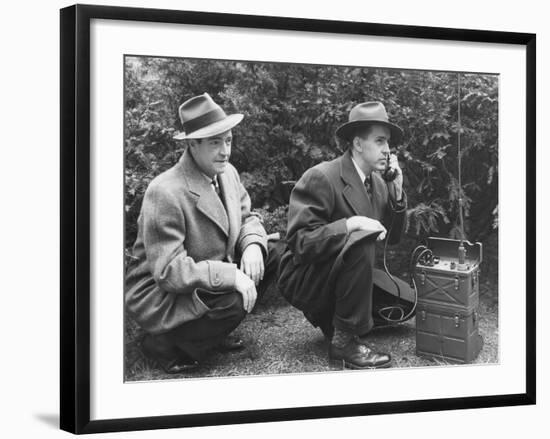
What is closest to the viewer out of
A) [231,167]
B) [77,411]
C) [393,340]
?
[77,411]

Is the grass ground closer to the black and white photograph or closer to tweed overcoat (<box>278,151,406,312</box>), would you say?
the black and white photograph

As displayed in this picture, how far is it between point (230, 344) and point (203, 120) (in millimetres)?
1304

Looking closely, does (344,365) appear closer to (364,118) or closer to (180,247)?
(180,247)

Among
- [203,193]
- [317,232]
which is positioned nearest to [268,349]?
[317,232]

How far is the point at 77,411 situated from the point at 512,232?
9.81ft

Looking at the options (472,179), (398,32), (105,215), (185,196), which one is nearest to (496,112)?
(472,179)

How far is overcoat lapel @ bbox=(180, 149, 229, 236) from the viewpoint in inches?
225

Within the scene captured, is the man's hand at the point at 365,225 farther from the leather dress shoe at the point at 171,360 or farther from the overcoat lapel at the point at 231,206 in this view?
the leather dress shoe at the point at 171,360

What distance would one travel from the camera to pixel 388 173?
6.20 meters

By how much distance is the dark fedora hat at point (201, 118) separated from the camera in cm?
573

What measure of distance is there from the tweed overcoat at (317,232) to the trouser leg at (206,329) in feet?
1.14

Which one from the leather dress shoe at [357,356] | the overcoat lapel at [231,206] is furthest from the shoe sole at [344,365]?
the overcoat lapel at [231,206]

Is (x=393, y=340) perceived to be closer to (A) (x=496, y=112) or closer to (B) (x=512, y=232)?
(B) (x=512, y=232)

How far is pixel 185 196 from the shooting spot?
5.70 metres
